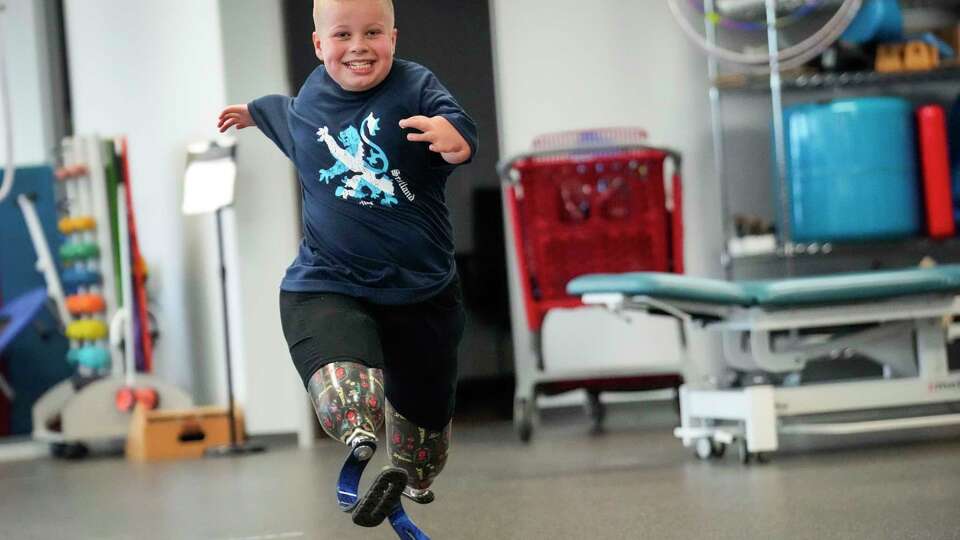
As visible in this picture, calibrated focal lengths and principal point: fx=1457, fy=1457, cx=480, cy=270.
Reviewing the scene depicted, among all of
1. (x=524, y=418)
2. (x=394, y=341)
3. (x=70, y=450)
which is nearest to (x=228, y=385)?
(x=70, y=450)

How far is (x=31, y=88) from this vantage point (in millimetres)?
8430

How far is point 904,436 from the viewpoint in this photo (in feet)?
15.6

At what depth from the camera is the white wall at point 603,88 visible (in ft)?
21.8

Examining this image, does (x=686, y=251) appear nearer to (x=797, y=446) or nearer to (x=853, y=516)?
(x=797, y=446)

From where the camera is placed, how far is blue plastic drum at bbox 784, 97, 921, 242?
237 inches

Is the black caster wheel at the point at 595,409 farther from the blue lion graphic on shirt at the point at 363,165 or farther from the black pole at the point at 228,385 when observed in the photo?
the blue lion graphic on shirt at the point at 363,165

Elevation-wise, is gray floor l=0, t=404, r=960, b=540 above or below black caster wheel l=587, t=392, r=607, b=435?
above

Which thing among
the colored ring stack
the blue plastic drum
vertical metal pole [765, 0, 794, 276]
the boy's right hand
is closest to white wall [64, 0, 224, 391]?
the colored ring stack

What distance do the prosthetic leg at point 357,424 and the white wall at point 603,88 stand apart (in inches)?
169

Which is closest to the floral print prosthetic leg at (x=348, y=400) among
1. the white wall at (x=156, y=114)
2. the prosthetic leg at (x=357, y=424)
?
the prosthetic leg at (x=357, y=424)

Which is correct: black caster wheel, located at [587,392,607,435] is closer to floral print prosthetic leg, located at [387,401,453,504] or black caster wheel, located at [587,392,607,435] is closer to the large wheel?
the large wheel

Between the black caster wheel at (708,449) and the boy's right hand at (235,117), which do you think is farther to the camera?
the black caster wheel at (708,449)

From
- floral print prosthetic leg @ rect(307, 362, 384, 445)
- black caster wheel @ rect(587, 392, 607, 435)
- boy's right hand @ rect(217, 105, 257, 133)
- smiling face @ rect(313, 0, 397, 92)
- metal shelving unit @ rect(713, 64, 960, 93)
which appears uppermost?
metal shelving unit @ rect(713, 64, 960, 93)

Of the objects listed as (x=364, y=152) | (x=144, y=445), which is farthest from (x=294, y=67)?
(x=364, y=152)
